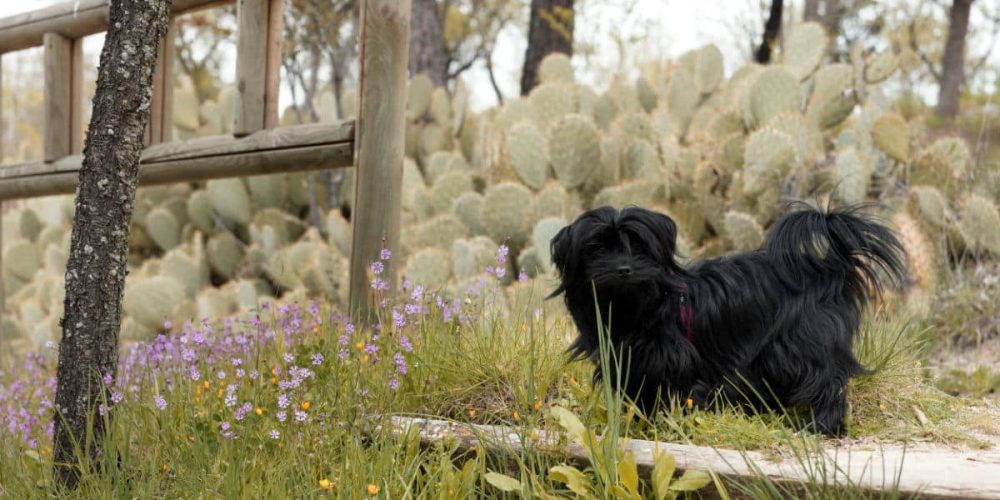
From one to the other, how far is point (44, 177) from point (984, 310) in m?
6.02

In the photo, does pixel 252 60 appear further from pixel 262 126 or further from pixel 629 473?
pixel 629 473

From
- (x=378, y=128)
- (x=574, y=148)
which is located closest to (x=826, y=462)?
(x=378, y=128)

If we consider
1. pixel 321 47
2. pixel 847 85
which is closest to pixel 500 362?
pixel 847 85

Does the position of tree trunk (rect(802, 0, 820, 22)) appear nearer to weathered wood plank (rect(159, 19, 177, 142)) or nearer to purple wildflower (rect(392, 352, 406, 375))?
weathered wood plank (rect(159, 19, 177, 142))

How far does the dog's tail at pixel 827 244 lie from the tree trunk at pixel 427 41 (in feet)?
20.7

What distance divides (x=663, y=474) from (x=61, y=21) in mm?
4902

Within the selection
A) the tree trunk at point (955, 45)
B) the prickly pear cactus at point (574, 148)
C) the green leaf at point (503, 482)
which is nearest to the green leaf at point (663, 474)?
the green leaf at point (503, 482)

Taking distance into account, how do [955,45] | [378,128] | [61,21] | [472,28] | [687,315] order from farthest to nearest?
[472,28], [955,45], [61,21], [378,128], [687,315]

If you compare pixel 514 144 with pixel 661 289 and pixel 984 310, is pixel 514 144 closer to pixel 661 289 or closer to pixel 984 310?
pixel 984 310

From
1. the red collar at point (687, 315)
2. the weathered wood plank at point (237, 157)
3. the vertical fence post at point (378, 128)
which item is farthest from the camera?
the weathered wood plank at point (237, 157)

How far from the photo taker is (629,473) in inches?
105

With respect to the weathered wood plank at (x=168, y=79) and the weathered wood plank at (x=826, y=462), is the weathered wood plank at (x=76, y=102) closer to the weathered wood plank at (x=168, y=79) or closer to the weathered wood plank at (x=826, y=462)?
the weathered wood plank at (x=168, y=79)

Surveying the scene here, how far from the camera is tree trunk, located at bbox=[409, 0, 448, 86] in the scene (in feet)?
29.6

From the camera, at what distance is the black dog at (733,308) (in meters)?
3.02
